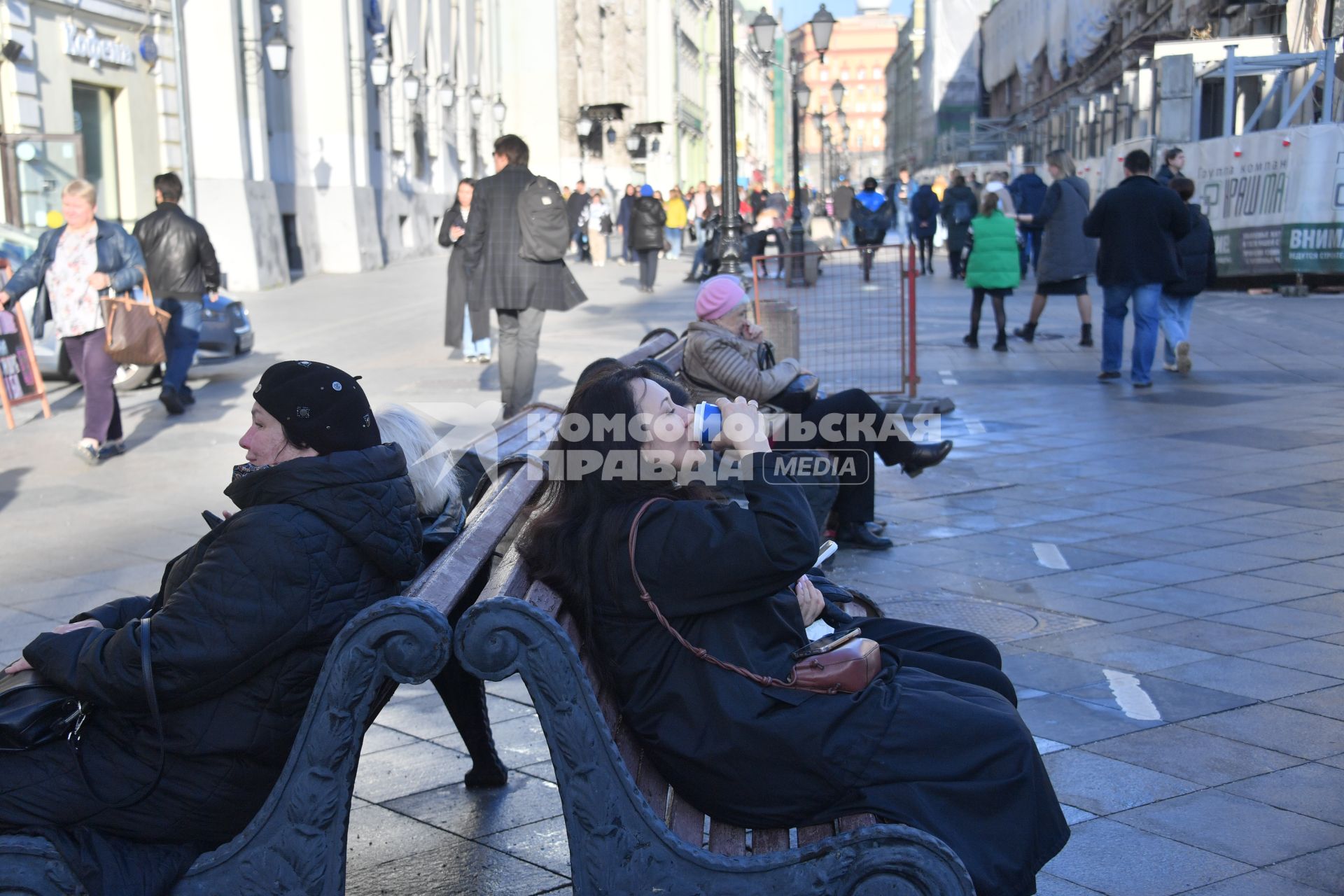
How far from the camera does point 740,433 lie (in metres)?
2.87

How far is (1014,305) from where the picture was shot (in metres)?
18.7

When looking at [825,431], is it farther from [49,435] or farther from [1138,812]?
[49,435]

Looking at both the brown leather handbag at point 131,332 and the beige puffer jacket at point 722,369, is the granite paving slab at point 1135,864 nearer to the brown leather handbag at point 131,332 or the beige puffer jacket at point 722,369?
the beige puffer jacket at point 722,369

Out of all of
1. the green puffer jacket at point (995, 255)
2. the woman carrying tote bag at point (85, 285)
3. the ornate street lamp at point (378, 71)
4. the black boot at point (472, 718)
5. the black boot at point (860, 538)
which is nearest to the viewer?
the black boot at point (472, 718)

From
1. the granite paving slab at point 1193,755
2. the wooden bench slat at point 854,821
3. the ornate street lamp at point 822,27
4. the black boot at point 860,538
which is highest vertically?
the ornate street lamp at point 822,27

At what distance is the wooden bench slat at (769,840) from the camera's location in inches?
102

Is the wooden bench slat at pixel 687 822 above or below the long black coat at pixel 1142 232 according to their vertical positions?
below

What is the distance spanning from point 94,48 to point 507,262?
1294cm

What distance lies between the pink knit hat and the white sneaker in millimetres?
6759

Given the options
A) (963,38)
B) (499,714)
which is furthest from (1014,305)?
(963,38)

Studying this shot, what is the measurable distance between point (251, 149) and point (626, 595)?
2268cm

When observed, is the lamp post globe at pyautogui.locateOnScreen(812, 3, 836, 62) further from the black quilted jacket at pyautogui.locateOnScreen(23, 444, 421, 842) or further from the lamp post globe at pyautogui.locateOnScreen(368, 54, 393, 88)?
the black quilted jacket at pyautogui.locateOnScreen(23, 444, 421, 842)

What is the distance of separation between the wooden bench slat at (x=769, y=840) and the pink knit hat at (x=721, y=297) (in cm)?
379

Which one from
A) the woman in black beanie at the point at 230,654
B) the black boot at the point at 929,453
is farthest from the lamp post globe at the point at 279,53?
the woman in black beanie at the point at 230,654
